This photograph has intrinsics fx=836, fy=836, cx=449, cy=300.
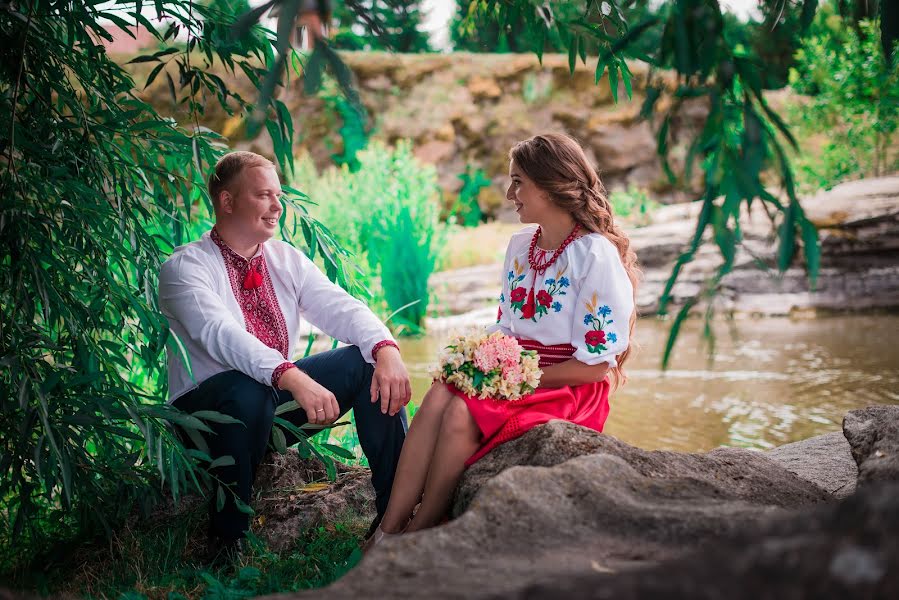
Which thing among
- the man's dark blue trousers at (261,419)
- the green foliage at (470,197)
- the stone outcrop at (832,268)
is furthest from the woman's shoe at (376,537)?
the green foliage at (470,197)

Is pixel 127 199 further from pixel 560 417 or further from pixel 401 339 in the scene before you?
pixel 401 339

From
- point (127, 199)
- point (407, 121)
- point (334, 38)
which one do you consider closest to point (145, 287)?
point (127, 199)

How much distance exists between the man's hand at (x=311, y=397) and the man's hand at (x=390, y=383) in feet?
0.57

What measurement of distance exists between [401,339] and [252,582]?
6784 mm

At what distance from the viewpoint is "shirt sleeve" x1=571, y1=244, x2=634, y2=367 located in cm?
252

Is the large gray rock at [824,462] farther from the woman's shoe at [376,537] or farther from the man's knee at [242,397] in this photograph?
the man's knee at [242,397]

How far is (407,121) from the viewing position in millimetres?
16094

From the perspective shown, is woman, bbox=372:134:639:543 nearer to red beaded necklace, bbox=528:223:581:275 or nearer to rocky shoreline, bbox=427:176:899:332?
red beaded necklace, bbox=528:223:581:275

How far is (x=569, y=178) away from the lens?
2686mm

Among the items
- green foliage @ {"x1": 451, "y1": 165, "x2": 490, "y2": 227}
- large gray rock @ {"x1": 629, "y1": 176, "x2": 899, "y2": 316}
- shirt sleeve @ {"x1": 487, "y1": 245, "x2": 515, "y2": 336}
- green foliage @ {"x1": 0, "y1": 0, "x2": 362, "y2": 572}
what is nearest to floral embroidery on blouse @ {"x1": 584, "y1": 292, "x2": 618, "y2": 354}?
shirt sleeve @ {"x1": 487, "y1": 245, "x2": 515, "y2": 336}

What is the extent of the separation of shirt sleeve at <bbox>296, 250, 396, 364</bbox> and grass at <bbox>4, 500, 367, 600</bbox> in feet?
2.01

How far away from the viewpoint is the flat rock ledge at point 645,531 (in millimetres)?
891

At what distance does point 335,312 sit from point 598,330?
36.2 inches

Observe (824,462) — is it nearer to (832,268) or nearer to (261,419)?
(261,419)
